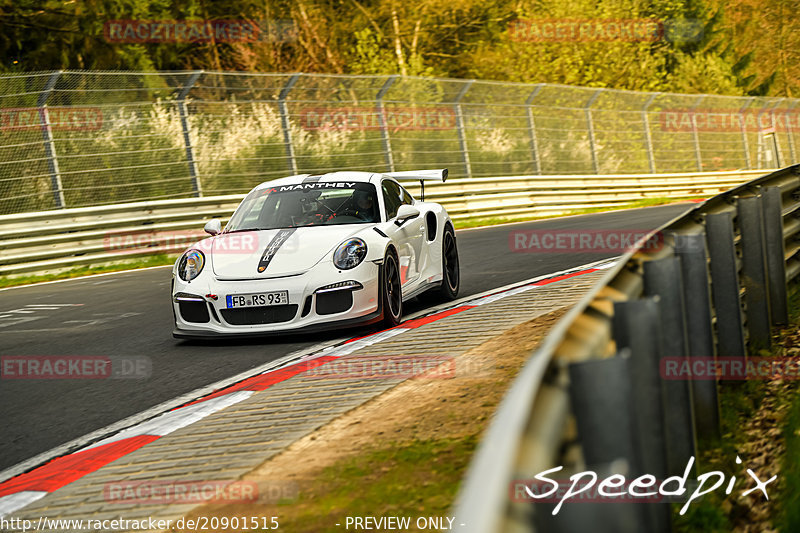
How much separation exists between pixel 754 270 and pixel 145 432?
3719 mm

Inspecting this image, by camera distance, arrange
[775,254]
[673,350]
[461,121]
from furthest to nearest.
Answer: [461,121]
[775,254]
[673,350]

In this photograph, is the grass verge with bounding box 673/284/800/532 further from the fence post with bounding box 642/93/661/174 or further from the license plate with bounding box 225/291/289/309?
the fence post with bounding box 642/93/661/174

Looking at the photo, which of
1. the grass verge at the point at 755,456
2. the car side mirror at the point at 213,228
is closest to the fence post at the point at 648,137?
the car side mirror at the point at 213,228

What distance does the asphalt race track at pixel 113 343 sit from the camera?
5.92m

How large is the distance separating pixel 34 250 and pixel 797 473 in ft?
43.3

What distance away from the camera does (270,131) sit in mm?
19062

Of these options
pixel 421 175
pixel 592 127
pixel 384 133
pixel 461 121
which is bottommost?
pixel 421 175

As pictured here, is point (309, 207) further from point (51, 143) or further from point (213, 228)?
point (51, 143)

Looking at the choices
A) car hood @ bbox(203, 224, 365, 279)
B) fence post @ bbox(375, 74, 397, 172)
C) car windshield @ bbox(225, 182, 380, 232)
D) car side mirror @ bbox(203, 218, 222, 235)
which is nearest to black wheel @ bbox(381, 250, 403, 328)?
car hood @ bbox(203, 224, 365, 279)

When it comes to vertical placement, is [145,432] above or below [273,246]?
below

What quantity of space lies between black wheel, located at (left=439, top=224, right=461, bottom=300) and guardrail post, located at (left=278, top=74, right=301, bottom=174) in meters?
9.17

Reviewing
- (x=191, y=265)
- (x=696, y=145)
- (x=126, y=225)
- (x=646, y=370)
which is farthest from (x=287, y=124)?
(x=646, y=370)

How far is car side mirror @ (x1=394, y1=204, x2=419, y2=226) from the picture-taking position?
8406 mm

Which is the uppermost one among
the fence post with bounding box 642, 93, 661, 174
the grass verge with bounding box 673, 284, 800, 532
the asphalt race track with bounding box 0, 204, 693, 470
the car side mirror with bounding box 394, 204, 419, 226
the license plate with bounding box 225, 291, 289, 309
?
the fence post with bounding box 642, 93, 661, 174
